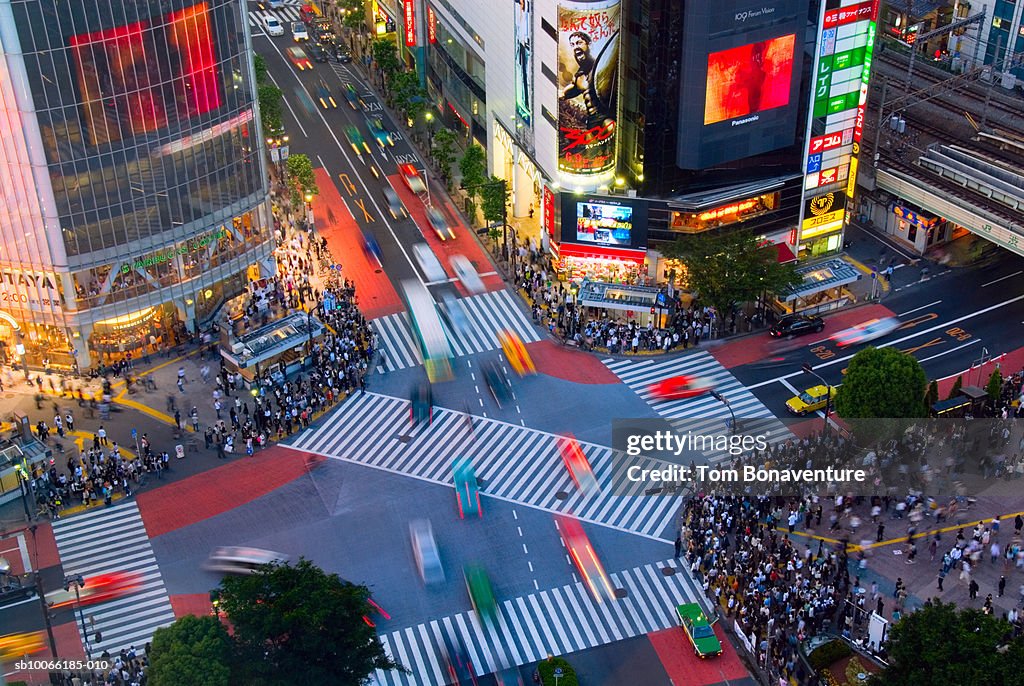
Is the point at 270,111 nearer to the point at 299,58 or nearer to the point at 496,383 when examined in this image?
the point at 299,58

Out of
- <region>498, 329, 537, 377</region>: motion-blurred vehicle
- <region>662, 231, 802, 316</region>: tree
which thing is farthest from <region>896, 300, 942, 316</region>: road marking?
<region>498, 329, 537, 377</region>: motion-blurred vehicle

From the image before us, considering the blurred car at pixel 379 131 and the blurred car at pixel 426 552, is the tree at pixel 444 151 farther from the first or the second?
the blurred car at pixel 426 552

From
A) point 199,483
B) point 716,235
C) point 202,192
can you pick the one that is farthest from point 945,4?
point 199,483

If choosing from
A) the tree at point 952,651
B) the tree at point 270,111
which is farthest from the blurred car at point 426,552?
the tree at point 270,111

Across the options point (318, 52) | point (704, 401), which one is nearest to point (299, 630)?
point (704, 401)

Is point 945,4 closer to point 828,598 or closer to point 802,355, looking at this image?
point 802,355

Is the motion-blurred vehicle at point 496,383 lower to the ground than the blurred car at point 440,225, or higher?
lower
